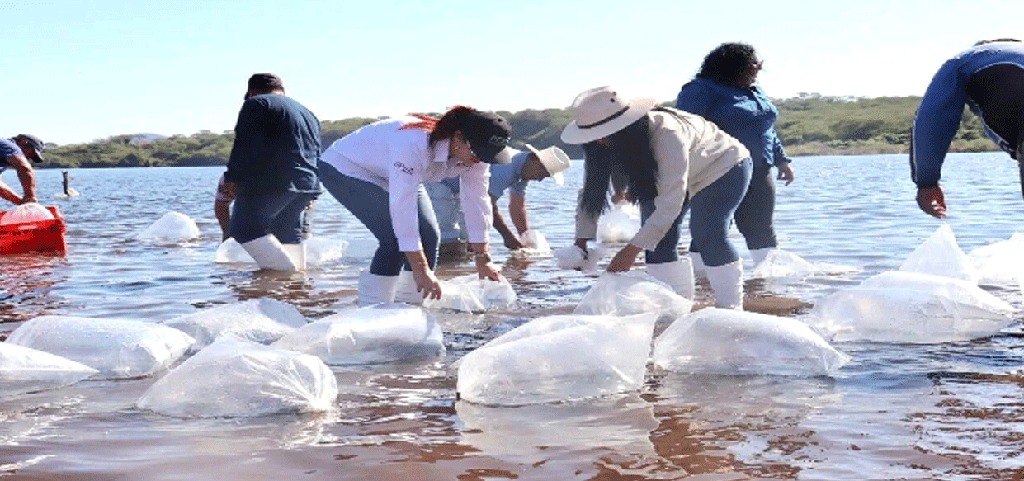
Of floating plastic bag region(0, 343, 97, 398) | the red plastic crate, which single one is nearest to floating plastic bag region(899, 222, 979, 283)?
floating plastic bag region(0, 343, 97, 398)

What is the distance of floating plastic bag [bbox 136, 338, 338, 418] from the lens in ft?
12.9

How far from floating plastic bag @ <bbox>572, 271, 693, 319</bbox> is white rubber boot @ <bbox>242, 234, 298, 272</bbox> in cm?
325

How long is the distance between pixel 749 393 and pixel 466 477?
139cm

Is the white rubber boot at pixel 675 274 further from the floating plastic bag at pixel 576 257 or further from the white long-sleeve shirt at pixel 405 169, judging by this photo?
the white long-sleeve shirt at pixel 405 169

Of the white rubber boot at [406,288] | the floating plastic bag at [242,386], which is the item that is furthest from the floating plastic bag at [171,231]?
the floating plastic bag at [242,386]

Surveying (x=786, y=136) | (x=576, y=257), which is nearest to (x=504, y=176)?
(x=576, y=257)

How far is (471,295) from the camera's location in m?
6.48

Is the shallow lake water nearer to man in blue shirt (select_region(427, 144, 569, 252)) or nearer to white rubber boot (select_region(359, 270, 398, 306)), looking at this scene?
white rubber boot (select_region(359, 270, 398, 306))

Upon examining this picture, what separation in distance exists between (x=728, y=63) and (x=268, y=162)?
3.22 m

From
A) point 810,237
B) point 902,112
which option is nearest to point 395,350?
point 810,237

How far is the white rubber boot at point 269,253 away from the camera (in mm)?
8398

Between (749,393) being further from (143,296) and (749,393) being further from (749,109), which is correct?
(143,296)

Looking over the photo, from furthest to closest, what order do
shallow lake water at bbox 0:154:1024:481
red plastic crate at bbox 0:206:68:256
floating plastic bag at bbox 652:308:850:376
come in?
red plastic crate at bbox 0:206:68:256 → floating plastic bag at bbox 652:308:850:376 → shallow lake water at bbox 0:154:1024:481

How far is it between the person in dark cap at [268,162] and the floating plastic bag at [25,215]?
12.0ft
